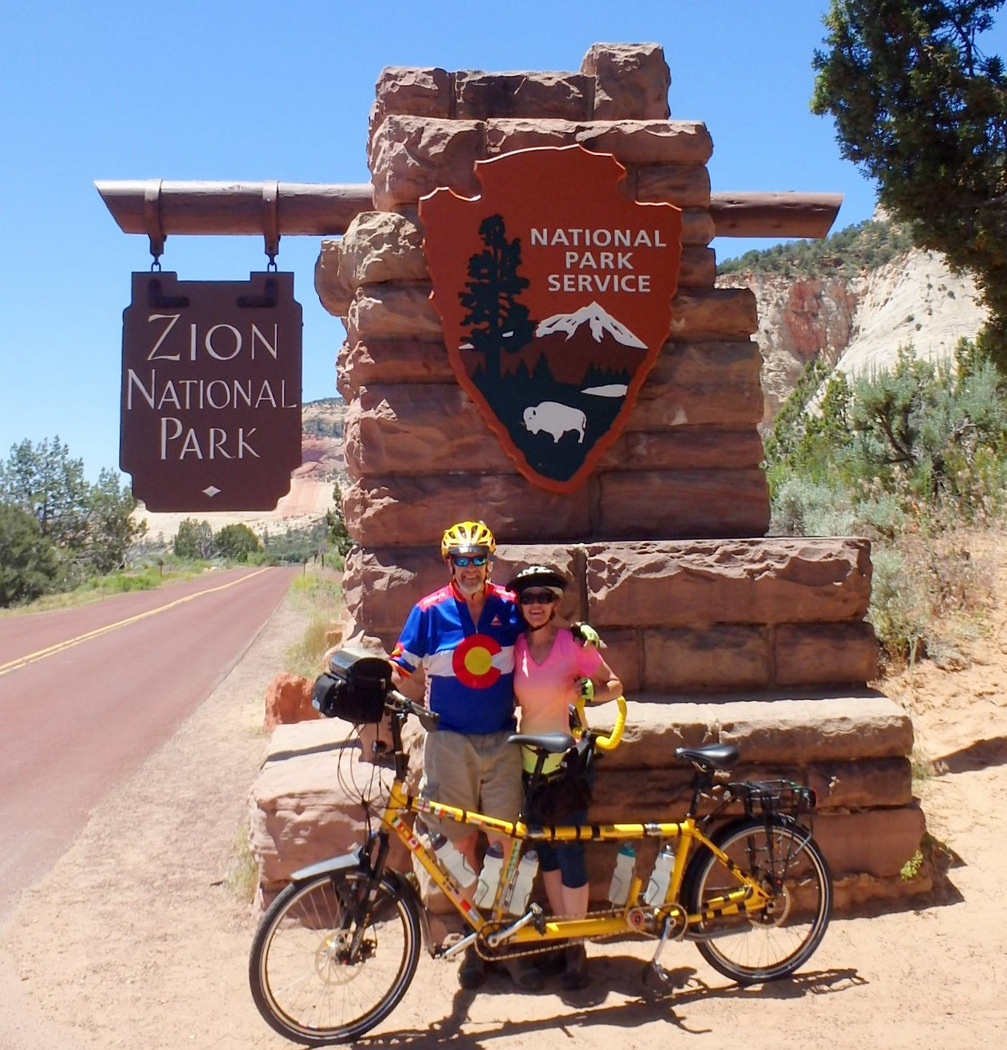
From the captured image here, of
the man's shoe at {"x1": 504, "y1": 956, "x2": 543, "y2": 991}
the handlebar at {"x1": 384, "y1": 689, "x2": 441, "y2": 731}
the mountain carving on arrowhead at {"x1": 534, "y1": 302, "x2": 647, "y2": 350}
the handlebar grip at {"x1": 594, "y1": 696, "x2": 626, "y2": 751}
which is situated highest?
the mountain carving on arrowhead at {"x1": 534, "y1": 302, "x2": 647, "y2": 350}

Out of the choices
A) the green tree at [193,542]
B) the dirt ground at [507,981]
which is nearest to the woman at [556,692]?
A: the dirt ground at [507,981]

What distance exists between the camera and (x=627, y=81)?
17.7 feet

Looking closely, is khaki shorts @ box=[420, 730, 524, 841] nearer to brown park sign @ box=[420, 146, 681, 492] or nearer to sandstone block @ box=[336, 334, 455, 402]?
brown park sign @ box=[420, 146, 681, 492]

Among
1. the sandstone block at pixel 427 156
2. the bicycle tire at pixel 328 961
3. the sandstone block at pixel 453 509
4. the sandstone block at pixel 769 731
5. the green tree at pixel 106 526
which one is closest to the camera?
the bicycle tire at pixel 328 961

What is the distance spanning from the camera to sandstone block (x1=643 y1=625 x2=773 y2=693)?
16.0ft

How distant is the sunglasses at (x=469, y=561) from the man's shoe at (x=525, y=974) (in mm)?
1578

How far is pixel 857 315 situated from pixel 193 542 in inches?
2284

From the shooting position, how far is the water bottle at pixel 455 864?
3.93m

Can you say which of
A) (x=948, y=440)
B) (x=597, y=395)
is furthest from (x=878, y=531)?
(x=597, y=395)

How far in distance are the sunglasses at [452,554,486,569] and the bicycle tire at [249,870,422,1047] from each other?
1205 mm

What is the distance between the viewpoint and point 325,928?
383 cm

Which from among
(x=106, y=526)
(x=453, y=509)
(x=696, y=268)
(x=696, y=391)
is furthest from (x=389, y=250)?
(x=106, y=526)

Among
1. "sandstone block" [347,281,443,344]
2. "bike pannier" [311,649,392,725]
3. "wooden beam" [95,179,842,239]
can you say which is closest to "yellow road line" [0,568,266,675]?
"wooden beam" [95,179,842,239]

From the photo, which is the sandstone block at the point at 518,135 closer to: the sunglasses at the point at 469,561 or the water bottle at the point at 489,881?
the sunglasses at the point at 469,561
